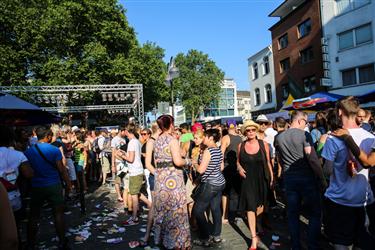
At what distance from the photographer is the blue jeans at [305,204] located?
12.6 feet

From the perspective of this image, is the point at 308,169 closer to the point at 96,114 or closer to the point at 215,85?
the point at 96,114

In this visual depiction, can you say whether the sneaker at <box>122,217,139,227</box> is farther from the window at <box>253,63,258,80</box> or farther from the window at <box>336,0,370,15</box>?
the window at <box>253,63,258,80</box>

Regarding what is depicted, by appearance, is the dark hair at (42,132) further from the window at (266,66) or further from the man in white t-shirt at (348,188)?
the window at (266,66)

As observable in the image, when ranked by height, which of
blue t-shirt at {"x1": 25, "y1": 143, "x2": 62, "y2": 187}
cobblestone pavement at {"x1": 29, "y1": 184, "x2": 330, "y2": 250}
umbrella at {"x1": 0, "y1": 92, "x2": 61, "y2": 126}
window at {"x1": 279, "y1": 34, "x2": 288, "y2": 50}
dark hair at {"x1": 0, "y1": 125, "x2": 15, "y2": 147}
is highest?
window at {"x1": 279, "y1": 34, "x2": 288, "y2": 50}

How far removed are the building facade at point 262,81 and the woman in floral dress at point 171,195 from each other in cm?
2881

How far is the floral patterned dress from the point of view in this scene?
13.8ft

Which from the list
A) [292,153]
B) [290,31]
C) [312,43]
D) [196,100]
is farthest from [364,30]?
[196,100]

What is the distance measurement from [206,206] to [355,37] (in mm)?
21385

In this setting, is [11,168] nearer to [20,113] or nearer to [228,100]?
[20,113]

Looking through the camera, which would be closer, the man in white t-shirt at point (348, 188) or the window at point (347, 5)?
the man in white t-shirt at point (348, 188)

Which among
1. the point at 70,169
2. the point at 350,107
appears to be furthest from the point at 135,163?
the point at 350,107

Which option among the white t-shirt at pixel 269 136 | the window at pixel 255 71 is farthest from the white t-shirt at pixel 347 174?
the window at pixel 255 71

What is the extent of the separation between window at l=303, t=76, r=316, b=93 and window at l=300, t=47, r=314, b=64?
4.92 feet

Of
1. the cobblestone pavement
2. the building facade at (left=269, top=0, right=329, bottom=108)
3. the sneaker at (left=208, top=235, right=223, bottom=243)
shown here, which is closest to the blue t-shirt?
the cobblestone pavement
